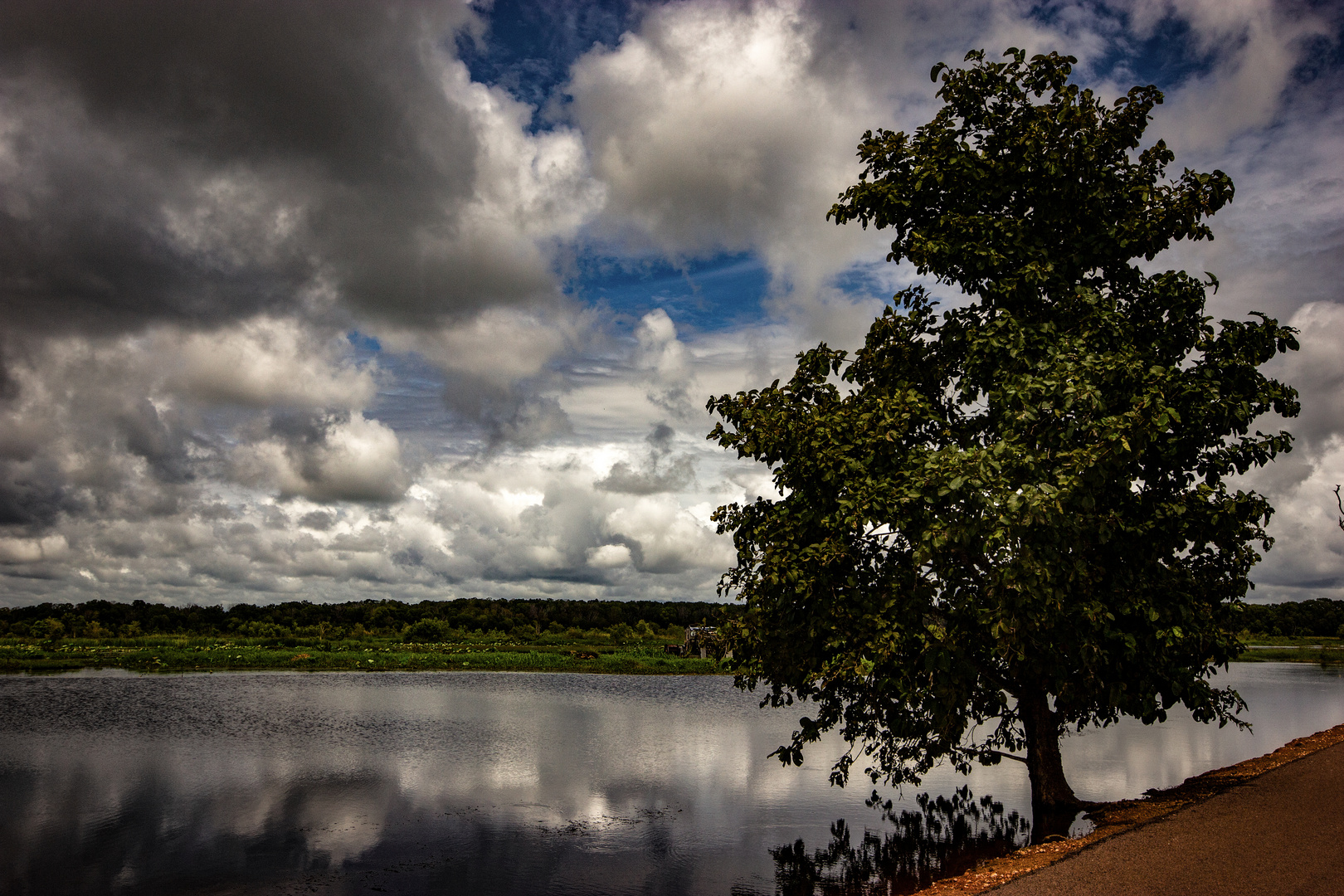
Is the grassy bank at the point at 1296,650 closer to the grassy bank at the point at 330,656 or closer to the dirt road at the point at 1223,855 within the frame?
the grassy bank at the point at 330,656

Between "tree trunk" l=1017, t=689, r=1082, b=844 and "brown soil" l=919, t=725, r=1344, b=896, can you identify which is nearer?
"brown soil" l=919, t=725, r=1344, b=896

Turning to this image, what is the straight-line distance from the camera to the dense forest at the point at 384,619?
319 ft

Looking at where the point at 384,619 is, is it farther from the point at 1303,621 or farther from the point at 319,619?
the point at 1303,621

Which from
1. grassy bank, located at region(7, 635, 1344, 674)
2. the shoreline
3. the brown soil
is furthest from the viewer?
grassy bank, located at region(7, 635, 1344, 674)

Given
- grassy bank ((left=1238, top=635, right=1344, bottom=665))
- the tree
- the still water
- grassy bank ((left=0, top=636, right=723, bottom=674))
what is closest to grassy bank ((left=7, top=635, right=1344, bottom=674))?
grassy bank ((left=0, top=636, right=723, bottom=674))

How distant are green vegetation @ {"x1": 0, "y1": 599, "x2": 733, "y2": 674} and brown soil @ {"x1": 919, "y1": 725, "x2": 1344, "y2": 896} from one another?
38086mm

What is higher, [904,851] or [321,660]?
[904,851]

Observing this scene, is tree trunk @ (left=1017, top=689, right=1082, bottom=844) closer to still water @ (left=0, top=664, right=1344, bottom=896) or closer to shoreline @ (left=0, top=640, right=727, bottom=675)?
still water @ (left=0, top=664, right=1344, bottom=896)

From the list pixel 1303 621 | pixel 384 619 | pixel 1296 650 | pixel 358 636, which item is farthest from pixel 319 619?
pixel 1303 621

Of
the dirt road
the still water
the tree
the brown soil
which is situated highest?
the tree

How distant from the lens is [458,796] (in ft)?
68.3

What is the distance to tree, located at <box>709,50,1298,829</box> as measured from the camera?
12352 mm

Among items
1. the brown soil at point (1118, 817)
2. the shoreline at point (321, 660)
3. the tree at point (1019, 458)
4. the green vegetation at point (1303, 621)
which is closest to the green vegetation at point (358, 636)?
the shoreline at point (321, 660)

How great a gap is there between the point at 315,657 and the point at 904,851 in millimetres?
63537
